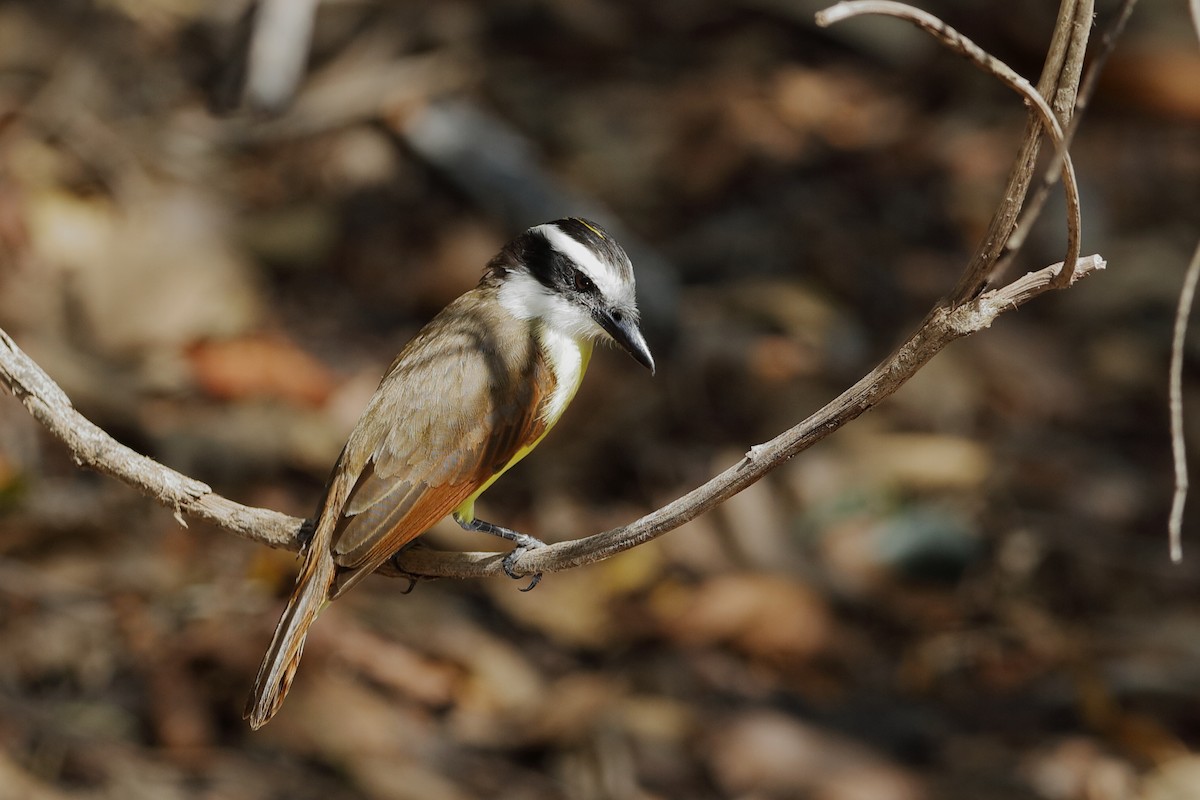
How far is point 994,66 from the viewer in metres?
1.87

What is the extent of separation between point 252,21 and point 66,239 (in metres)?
1.42

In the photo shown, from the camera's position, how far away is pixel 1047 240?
25.1ft

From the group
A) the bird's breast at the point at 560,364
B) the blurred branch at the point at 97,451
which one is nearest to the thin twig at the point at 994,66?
the blurred branch at the point at 97,451

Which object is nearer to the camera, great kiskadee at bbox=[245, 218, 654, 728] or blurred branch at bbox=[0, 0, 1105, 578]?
blurred branch at bbox=[0, 0, 1105, 578]

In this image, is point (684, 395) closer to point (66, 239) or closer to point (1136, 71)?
point (66, 239)

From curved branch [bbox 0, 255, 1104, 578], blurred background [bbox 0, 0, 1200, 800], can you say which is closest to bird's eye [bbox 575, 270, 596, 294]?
curved branch [bbox 0, 255, 1104, 578]

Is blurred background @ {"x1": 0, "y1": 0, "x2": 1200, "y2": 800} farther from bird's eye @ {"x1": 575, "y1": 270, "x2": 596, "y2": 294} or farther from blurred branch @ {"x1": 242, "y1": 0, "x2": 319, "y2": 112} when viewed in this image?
bird's eye @ {"x1": 575, "y1": 270, "x2": 596, "y2": 294}

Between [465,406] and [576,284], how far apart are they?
20.9 inches

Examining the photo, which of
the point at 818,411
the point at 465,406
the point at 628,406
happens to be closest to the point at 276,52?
the point at 628,406

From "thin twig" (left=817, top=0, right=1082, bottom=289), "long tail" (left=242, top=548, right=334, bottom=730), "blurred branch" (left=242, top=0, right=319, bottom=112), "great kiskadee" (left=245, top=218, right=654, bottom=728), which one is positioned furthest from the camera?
"blurred branch" (left=242, top=0, right=319, bottom=112)

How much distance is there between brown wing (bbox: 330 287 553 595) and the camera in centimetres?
335

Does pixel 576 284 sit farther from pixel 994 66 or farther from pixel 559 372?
pixel 994 66

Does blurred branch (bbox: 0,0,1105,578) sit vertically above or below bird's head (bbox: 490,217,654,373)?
below

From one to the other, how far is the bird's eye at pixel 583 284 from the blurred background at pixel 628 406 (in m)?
1.79
